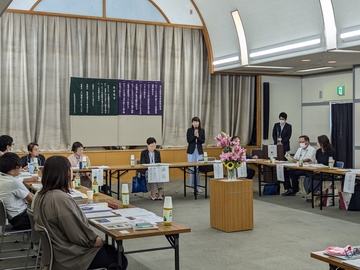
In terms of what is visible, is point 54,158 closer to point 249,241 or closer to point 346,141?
point 249,241

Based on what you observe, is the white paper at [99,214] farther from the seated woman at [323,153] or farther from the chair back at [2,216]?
the seated woman at [323,153]

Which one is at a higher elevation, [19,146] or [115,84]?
[115,84]

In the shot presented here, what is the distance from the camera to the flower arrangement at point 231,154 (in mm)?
6695

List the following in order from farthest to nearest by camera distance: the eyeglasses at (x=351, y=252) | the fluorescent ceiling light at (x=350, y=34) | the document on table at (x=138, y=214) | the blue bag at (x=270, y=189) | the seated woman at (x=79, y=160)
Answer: the blue bag at (x=270, y=189) < the seated woman at (x=79, y=160) < the fluorescent ceiling light at (x=350, y=34) < the document on table at (x=138, y=214) < the eyeglasses at (x=351, y=252)

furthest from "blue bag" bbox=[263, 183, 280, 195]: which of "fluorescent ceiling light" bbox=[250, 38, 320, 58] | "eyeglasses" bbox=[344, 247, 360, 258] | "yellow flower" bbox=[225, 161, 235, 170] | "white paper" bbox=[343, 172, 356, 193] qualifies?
"eyeglasses" bbox=[344, 247, 360, 258]

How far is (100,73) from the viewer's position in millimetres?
11438

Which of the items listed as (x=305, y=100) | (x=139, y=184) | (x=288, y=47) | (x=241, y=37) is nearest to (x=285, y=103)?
(x=305, y=100)

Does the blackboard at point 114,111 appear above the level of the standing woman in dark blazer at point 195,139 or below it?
above

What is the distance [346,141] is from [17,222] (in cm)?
862

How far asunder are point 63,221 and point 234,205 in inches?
141

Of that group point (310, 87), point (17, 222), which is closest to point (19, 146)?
point (17, 222)

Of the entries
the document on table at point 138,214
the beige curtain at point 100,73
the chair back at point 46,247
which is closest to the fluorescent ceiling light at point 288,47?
the beige curtain at point 100,73

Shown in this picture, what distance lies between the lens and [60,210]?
11.1ft

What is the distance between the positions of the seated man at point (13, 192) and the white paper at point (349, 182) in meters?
4.82
